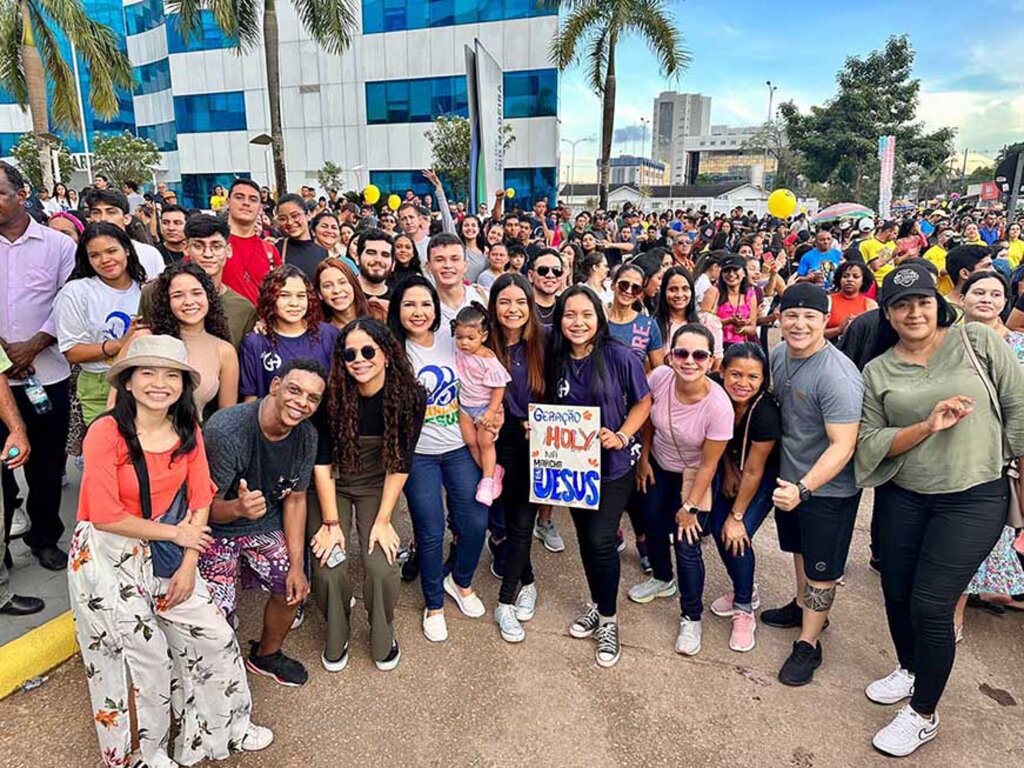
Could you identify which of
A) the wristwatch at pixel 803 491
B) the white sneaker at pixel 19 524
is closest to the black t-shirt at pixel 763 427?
the wristwatch at pixel 803 491

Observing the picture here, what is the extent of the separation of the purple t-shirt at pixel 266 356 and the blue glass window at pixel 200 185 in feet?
118

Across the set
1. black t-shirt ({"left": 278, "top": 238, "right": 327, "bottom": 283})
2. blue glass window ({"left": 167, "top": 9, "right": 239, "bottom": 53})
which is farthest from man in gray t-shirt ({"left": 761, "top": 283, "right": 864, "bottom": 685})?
blue glass window ({"left": 167, "top": 9, "right": 239, "bottom": 53})

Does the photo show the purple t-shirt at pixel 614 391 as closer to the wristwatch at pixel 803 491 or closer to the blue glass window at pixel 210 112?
the wristwatch at pixel 803 491

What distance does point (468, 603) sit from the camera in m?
3.74

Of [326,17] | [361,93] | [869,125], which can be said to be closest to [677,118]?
[869,125]

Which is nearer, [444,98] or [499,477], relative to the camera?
[499,477]

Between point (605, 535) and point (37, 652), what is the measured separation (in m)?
2.82

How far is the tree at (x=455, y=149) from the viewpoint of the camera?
25.9 m

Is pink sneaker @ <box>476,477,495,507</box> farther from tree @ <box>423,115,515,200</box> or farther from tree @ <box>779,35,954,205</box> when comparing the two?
tree @ <box>779,35,954,205</box>

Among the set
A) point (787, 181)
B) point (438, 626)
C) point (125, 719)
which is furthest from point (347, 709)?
point (787, 181)

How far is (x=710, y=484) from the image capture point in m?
3.33

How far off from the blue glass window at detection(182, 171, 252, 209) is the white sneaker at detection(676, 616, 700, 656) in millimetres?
37172

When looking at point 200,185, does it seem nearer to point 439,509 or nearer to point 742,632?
point 439,509

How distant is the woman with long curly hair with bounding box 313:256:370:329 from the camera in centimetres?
362
